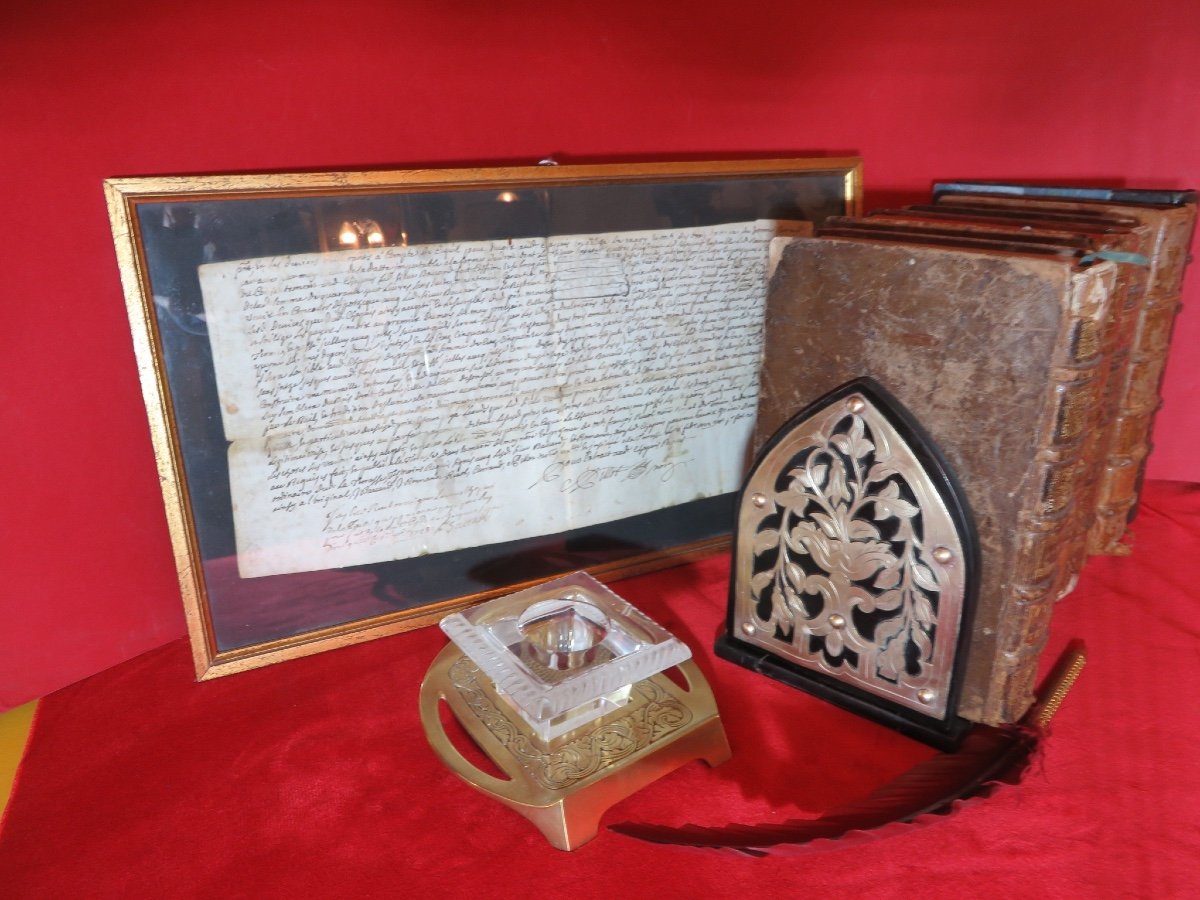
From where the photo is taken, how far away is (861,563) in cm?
88

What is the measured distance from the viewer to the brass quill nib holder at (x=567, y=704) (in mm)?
778

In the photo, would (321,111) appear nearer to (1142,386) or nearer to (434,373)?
(434,373)

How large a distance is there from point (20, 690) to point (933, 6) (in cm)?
146

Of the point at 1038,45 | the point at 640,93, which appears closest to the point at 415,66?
the point at 640,93

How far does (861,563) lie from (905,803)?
0.74 feet

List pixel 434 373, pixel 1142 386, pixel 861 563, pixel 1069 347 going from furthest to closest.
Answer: pixel 1142 386 < pixel 434 373 < pixel 861 563 < pixel 1069 347

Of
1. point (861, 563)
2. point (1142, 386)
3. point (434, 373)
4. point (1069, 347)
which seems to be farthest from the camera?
point (1142, 386)

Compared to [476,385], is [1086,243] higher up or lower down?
higher up

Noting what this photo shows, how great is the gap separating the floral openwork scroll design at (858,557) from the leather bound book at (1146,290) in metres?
0.37

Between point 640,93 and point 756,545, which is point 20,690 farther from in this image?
point 640,93

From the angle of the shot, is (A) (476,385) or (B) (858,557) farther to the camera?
Result: (A) (476,385)

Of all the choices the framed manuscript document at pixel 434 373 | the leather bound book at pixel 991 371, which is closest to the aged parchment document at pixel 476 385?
the framed manuscript document at pixel 434 373

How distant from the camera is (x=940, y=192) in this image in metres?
1.22

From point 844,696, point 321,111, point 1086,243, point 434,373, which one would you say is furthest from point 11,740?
point 1086,243
